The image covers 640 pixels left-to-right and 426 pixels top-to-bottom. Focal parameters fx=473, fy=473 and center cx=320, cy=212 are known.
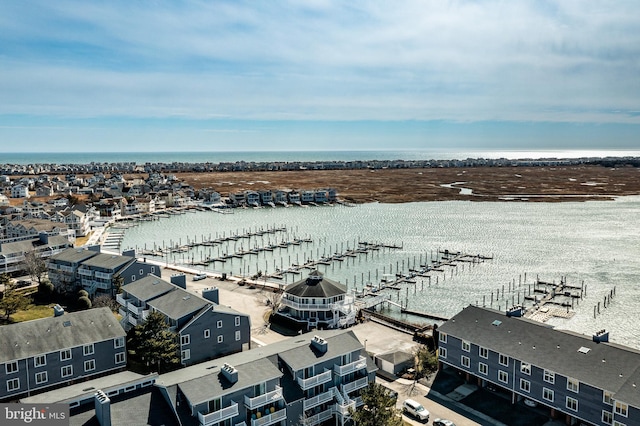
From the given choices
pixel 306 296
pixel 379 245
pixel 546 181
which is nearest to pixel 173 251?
pixel 379 245

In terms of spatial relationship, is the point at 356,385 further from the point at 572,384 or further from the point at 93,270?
the point at 93,270

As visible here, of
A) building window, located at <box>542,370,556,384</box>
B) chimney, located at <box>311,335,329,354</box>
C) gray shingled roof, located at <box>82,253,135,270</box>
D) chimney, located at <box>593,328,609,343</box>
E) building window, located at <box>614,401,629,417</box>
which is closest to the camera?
building window, located at <box>614,401,629,417</box>

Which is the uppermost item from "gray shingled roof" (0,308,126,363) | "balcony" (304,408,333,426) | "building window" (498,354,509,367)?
"gray shingled roof" (0,308,126,363)

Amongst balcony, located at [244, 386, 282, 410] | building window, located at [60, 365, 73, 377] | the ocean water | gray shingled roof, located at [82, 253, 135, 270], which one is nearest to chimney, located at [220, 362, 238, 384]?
balcony, located at [244, 386, 282, 410]

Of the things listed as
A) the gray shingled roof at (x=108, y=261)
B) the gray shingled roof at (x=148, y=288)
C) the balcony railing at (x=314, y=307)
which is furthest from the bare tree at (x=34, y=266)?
the balcony railing at (x=314, y=307)

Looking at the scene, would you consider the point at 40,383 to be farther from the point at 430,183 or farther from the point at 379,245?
the point at 430,183

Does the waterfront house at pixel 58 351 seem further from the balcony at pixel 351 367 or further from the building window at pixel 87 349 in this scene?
the balcony at pixel 351 367

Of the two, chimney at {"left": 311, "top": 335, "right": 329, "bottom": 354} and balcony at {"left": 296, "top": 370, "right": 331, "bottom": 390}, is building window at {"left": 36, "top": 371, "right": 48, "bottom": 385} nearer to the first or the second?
balcony at {"left": 296, "top": 370, "right": 331, "bottom": 390}
